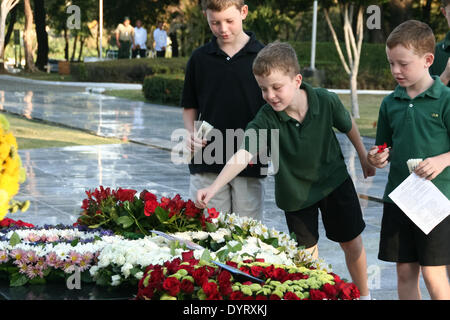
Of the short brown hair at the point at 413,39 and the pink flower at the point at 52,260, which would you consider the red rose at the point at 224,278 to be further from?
the short brown hair at the point at 413,39

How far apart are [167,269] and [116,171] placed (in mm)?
7071

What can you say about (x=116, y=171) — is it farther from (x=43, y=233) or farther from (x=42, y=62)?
(x=42, y=62)

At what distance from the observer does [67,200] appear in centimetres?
803

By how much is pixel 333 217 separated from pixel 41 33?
1473 inches

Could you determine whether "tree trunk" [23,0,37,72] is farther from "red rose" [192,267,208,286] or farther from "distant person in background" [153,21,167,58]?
"red rose" [192,267,208,286]

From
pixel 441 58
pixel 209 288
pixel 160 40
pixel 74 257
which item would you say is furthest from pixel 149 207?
pixel 160 40

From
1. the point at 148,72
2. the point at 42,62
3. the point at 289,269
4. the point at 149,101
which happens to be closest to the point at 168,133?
the point at 149,101

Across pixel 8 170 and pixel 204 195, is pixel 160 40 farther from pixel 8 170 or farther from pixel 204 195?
pixel 8 170

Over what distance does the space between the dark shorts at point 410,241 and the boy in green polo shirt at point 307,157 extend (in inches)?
11.3

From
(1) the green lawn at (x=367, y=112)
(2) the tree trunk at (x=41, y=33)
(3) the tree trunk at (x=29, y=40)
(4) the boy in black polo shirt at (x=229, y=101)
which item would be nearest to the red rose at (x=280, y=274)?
(4) the boy in black polo shirt at (x=229, y=101)

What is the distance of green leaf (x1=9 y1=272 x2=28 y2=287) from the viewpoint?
3.16m

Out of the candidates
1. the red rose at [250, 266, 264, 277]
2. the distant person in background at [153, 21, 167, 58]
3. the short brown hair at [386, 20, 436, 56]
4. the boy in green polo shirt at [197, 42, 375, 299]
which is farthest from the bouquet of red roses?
the distant person in background at [153, 21, 167, 58]

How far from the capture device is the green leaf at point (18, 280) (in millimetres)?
3163

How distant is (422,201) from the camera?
3.66 m
